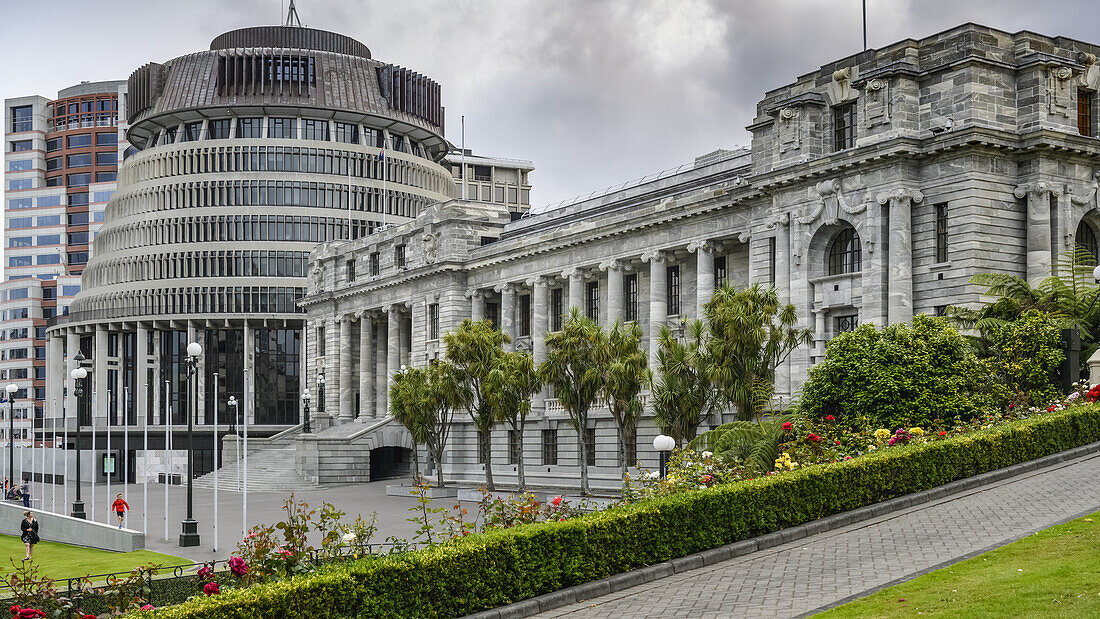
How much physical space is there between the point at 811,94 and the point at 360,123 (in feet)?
218

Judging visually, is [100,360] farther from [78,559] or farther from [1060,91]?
[1060,91]

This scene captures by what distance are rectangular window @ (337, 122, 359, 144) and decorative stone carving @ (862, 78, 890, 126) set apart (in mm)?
69178

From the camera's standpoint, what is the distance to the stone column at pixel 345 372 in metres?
87.8

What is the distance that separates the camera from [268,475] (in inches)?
2837

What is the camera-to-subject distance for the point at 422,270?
75938mm

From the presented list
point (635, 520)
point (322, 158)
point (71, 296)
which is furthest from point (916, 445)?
point (71, 296)

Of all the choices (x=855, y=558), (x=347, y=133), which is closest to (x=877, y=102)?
(x=855, y=558)

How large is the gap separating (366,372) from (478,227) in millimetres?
16109

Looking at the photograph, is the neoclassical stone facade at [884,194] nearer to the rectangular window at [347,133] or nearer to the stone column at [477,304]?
the stone column at [477,304]

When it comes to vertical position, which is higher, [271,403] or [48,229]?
[48,229]

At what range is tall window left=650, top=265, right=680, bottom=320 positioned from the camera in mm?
59500

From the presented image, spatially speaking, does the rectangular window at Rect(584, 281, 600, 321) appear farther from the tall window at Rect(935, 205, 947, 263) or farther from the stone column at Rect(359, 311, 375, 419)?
the tall window at Rect(935, 205, 947, 263)

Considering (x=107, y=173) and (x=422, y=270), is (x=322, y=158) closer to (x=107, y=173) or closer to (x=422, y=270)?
(x=422, y=270)

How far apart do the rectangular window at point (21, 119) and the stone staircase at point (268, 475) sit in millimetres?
91381
